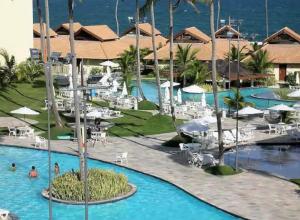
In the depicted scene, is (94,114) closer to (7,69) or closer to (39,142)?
(39,142)

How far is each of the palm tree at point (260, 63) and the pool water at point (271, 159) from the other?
27319 mm

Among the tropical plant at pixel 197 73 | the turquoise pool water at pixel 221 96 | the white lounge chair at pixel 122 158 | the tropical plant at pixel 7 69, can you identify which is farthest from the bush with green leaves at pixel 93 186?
the tropical plant at pixel 197 73

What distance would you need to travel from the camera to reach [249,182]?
26.9 meters

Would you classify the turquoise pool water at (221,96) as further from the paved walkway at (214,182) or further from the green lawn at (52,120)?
the paved walkway at (214,182)

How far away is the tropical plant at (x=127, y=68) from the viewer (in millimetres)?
50928

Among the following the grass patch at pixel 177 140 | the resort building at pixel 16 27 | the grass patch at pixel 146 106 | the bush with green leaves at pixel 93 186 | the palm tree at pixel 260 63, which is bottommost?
the bush with green leaves at pixel 93 186

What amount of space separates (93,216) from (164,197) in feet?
11.4

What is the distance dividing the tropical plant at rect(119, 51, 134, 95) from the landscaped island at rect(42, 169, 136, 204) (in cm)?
2523

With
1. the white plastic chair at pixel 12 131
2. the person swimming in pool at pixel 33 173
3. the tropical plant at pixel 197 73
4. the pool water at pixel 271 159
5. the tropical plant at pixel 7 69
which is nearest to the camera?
the person swimming in pool at pixel 33 173

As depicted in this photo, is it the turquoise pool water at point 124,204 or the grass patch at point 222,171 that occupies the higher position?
the grass patch at point 222,171

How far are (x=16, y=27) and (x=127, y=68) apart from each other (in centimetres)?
1043

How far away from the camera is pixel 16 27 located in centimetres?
5656

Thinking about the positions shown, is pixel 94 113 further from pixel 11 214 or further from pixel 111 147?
pixel 11 214

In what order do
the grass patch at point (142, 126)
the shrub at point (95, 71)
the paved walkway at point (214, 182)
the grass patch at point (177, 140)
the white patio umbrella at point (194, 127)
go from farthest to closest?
the shrub at point (95, 71) → the grass patch at point (142, 126) → the grass patch at point (177, 140) → the white patio umbrella at point (194, 127) → the paved walkway at point (214, 182)
